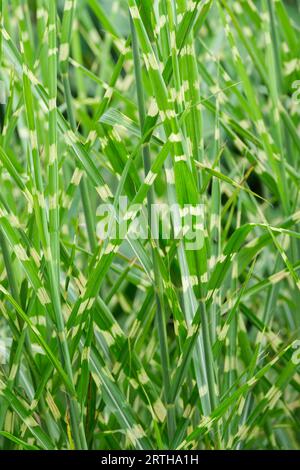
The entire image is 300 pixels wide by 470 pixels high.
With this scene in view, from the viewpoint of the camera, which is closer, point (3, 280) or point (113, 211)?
point (113, 211)

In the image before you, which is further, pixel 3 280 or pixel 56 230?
pixel 3 280

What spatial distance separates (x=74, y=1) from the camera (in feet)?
1.83

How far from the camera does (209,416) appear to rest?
512 millimetres

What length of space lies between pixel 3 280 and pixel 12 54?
0.58 ft

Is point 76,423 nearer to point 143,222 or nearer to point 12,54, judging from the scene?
point 143,222

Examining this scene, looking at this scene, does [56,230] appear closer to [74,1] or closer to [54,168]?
[54,168]

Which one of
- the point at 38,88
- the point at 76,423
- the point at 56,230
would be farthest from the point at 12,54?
the point at 76,423

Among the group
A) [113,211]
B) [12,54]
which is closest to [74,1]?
[12,54]

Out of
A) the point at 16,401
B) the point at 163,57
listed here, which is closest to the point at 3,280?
the point at 16,401

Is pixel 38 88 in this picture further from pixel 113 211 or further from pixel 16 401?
pixel 16 401
